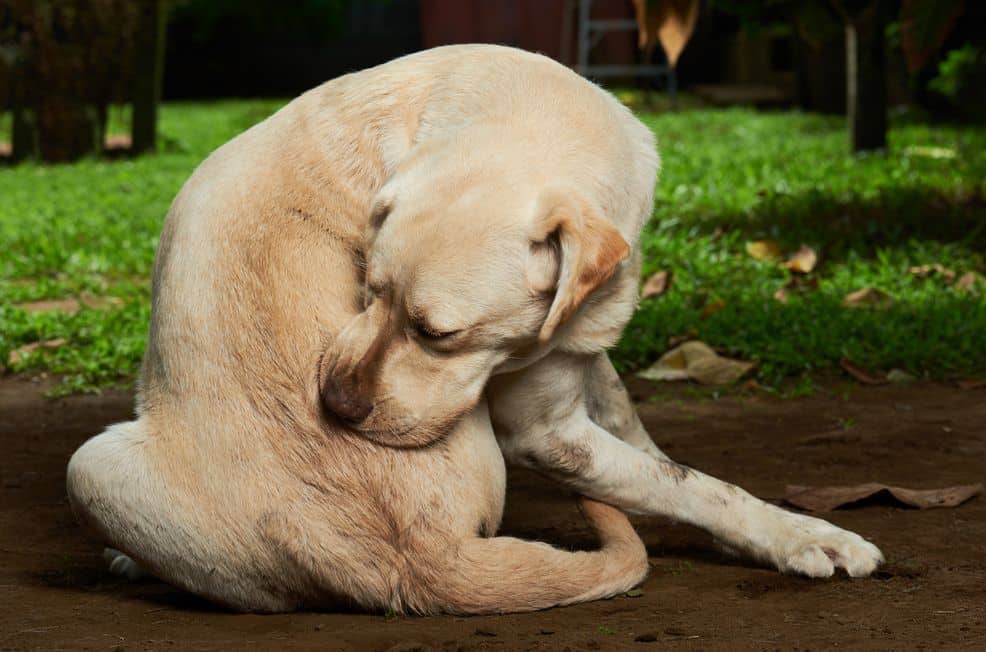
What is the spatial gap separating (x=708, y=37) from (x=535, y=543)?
1599 centimetres

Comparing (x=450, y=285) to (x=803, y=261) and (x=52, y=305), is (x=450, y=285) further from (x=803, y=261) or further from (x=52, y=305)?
(x=52, y=305)

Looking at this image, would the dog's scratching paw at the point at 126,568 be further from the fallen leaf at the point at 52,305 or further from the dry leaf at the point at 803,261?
the dry leaf at the point at 803,261

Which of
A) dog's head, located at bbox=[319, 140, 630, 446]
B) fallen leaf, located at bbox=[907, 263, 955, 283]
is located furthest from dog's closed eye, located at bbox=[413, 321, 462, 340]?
fallen leaf, located at bbox=[907, 263, 955, 283]

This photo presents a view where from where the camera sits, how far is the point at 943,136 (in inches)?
442

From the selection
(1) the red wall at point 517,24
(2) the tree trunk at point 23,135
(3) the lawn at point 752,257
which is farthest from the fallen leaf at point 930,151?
(1) the red wall at point 517,24

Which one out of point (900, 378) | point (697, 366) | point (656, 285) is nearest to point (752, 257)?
point (656, 285)

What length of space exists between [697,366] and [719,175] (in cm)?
399

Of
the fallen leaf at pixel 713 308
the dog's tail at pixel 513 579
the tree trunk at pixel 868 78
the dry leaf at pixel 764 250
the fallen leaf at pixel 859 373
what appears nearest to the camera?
the dog's tail at pixel 513 579

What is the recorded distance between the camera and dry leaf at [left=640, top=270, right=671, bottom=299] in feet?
21.8

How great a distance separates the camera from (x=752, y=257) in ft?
23.4

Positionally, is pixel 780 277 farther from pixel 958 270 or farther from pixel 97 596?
pixel 97 596

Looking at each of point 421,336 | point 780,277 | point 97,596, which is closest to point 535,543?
point 421,336

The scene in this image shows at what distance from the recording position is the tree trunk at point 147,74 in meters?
12.9

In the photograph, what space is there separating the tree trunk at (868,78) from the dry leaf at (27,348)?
592cm
